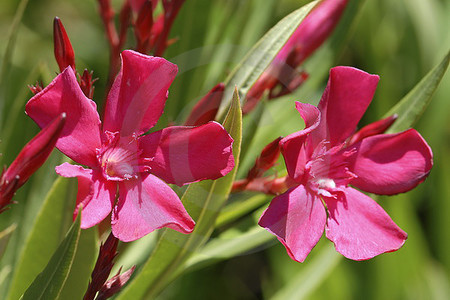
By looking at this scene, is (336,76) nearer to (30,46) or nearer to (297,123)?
(297,123)

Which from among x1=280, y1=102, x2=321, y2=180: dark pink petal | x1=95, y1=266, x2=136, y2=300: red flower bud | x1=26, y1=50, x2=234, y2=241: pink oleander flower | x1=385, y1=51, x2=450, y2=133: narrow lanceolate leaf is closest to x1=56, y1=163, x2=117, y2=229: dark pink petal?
x1=26, y1=50, x2=234, y2=241: pink oleander flower

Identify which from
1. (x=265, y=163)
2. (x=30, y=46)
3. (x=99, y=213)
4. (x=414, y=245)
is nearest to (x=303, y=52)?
(x=265, y=163)

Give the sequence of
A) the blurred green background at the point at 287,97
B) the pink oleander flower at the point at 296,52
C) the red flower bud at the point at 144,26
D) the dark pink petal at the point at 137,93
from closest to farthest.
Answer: the dark pink petal at the point at 137,93
the red flower bud at the point at 144,26
the pink oleander flower at the point at 296,52
the blurred green background at the point at 287,97

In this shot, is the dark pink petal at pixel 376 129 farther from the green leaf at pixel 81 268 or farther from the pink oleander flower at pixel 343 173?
the green leaf at pixel 81 268

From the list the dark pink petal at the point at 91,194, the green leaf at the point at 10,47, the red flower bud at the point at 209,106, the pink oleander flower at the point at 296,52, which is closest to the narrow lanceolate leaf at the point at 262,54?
the red flower bud at the point at 209,106

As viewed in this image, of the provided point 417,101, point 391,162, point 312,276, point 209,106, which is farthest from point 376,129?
point 312,276

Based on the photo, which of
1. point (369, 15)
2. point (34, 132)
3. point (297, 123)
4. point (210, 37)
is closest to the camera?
point (34, 132)

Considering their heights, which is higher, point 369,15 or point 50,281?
point 50,281

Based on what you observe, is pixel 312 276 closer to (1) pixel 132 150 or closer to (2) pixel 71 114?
(1) pixel 132 150
